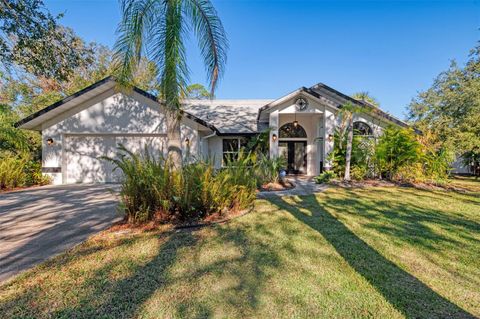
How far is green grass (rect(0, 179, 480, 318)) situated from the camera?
2.31 metres

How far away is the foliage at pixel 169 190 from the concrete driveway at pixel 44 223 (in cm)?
87

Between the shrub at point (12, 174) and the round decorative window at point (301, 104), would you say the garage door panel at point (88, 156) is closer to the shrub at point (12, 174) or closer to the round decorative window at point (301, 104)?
the shrub at point (12, 174)

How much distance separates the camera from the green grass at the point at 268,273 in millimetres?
2312

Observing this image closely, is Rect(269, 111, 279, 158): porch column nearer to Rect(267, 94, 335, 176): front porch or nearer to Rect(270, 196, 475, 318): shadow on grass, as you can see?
Rect(267, 94, 335, 176): front porch

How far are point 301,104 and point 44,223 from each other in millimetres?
11438

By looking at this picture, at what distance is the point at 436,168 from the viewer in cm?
975

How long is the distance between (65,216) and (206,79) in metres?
5.00

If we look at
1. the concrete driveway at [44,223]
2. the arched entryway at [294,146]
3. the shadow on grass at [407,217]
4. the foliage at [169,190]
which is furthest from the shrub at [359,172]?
the concrete driveway at [44,223]

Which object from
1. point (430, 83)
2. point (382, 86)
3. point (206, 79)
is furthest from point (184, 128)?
point (430, 83)

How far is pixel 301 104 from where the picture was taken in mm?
12219

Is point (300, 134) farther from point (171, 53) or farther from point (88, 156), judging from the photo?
point (88, 156)

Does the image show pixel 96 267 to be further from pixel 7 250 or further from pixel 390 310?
pixel 390 310

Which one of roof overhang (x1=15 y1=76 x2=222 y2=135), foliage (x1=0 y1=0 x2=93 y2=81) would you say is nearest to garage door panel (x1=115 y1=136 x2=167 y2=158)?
roof overhang (x1=15 y1=76 x2=222 y2=135)

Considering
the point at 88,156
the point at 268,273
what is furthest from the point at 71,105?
the point at 268,273
